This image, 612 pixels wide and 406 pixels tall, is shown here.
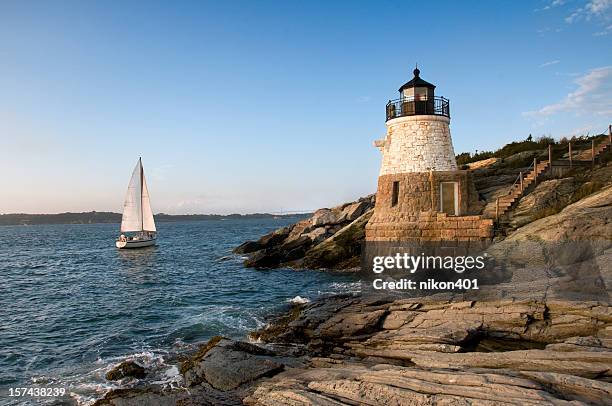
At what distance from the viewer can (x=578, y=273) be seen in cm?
1448

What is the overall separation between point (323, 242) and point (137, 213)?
1237 inches

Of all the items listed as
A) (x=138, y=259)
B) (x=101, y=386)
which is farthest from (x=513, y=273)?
(x=138, y=259)

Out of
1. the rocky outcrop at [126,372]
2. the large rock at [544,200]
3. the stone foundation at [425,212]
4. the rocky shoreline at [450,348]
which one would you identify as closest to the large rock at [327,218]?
the stone foundation at [425,212]

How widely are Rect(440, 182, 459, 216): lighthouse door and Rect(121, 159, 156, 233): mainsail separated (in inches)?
1634

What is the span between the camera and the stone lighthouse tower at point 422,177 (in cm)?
2409

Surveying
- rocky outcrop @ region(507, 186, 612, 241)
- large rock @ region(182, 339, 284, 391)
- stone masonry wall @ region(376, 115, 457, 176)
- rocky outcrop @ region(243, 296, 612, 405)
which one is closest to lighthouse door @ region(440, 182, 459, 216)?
stone masonry wall @ region(376, 115, 457, 176)

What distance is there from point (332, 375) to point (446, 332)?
13.3 ft

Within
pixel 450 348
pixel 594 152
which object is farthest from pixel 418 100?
pixel 450 348

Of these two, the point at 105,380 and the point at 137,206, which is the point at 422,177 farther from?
the point at 137,206

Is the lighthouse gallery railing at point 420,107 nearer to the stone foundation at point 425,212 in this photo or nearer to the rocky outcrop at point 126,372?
the stone foundation at point 425,212

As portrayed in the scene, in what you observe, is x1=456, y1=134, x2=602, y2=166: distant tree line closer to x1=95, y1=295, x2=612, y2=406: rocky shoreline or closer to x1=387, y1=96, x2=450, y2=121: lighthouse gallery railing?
x1=387, y1=96, x2=450, y2=121: lighthouse gallery railing

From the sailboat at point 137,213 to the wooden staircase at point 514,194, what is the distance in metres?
43.6

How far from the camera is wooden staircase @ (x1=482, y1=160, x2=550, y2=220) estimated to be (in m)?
23.3

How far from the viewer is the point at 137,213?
55.6m
